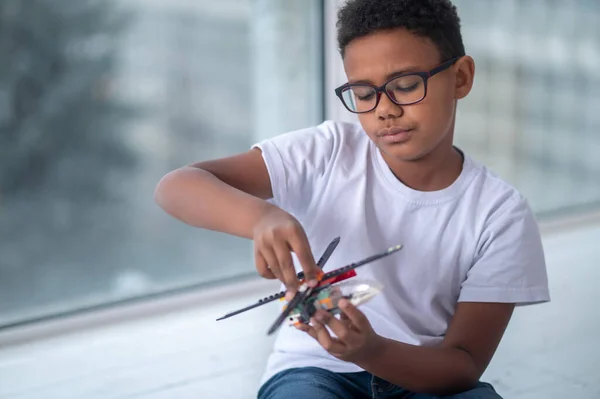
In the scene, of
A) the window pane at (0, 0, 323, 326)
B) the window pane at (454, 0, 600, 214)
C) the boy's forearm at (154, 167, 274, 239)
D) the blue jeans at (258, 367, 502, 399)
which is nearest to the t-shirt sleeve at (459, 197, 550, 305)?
the blue jeans at (258, 367, 502, 399)

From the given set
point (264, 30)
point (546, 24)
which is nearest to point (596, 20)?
point (546, 24)

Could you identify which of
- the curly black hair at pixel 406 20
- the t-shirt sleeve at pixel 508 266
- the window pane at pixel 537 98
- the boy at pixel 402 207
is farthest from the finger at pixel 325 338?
the window pane at pixel 537 98

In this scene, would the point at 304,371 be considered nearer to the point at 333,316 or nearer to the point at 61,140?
the point at 333,316

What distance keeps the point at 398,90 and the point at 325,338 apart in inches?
14.5

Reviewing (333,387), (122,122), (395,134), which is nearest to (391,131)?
(395,134)

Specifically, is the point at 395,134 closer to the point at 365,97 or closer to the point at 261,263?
the point at 365,97

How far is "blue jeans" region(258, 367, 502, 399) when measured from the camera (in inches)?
39.4

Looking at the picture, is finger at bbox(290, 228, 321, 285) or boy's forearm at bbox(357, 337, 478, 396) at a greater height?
finger at bbox(290, 228, 321, 285)

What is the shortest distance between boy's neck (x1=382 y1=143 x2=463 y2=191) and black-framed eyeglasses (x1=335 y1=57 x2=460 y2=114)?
0.42ft

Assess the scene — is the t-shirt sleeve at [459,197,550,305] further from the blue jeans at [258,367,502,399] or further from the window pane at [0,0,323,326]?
the window pane at [0,0,323,326]

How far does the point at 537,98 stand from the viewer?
283cm

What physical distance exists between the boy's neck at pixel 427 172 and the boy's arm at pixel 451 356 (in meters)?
0.18

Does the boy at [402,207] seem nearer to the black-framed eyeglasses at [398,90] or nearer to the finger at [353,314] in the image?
the black-framed eyeglasses at [398,90]

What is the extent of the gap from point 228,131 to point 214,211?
1130 millimetres
